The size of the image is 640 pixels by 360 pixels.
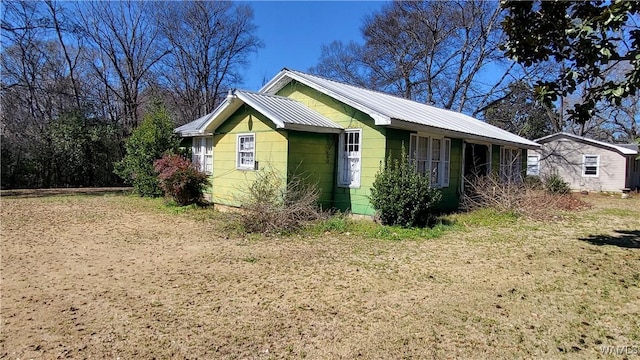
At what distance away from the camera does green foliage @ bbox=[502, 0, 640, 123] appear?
21.4 feet

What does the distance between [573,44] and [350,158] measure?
5.75 metres

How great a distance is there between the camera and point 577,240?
8.58 metres

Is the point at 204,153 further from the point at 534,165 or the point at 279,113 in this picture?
the point at 534,165

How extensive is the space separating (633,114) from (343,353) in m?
43.0

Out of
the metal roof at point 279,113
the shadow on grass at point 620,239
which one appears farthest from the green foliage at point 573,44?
the metal roof at point 279,113

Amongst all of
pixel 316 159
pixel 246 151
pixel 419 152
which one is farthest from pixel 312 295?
pixel 419 152

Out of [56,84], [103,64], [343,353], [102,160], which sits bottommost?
[343,353]

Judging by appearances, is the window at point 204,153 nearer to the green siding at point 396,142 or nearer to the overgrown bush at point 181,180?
the overgrown bush at point 181,180

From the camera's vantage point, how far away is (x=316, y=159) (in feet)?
35.5

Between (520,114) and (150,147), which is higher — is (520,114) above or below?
above

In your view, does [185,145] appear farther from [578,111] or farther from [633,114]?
[633,114]

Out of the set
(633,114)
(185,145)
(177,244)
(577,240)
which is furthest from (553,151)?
(177,244)

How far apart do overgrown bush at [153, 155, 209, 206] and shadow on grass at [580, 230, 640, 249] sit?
11.0 metres

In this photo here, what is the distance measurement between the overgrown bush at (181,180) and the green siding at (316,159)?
429cm
